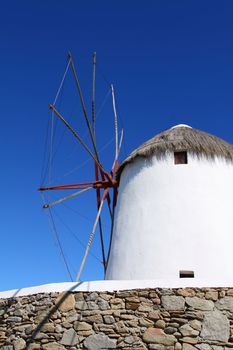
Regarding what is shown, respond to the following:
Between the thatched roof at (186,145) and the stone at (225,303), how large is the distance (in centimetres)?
389

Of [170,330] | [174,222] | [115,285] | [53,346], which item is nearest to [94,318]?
[115,285]

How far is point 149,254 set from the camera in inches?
335

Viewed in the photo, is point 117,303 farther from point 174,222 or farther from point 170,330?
point 174,222

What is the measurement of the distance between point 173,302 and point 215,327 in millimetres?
649

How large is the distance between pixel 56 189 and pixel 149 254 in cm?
427

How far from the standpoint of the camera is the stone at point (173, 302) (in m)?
6.12

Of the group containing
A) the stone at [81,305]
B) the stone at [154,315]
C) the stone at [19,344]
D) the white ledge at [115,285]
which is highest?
the white ledge at [115,285]

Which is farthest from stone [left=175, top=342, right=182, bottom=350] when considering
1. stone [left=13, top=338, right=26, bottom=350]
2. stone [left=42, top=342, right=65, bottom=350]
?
stone [left=13, top=338, right=26, bottom=350]

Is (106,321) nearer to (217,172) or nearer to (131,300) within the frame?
(131,300)

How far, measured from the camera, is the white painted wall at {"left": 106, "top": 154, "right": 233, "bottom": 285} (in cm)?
823

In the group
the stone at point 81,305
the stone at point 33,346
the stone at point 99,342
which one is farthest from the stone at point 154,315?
the stone at point 33,346

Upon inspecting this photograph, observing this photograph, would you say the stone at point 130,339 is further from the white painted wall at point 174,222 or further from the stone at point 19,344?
the white painted wall at point 174,222

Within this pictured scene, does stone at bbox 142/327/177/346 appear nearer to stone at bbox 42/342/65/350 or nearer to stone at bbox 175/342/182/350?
stone at bbox 175/342/182/350

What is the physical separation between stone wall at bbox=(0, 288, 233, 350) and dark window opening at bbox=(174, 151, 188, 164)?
12.2 feet
